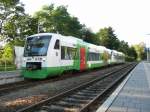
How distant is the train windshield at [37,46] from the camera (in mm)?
21203

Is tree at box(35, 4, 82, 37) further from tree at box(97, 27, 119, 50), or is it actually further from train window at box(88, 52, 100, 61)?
tree at box(97, 27, 119, 50)

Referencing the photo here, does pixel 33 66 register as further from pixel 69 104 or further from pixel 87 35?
pixel 87 35

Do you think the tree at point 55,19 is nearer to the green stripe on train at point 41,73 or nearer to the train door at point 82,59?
the train door at point 82,59

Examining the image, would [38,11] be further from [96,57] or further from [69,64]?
[69,64]

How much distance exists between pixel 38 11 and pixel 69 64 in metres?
62.4

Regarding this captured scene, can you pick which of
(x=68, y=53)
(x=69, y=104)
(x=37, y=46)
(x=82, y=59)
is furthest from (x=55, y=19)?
(x=69, y=104)

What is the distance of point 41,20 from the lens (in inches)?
3255

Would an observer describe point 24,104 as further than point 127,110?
Yes

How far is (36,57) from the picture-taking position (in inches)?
833

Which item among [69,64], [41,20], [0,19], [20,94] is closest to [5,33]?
[0,19]

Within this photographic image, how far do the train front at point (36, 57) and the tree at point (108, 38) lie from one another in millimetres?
124742

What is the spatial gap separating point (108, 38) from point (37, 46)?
132 m

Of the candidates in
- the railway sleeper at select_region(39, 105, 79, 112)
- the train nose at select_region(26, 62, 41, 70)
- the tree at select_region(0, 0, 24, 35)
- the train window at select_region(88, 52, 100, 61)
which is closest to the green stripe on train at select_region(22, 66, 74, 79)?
the train nose at select_region(26, 62, 41, 70)

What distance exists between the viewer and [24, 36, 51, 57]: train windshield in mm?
21203
